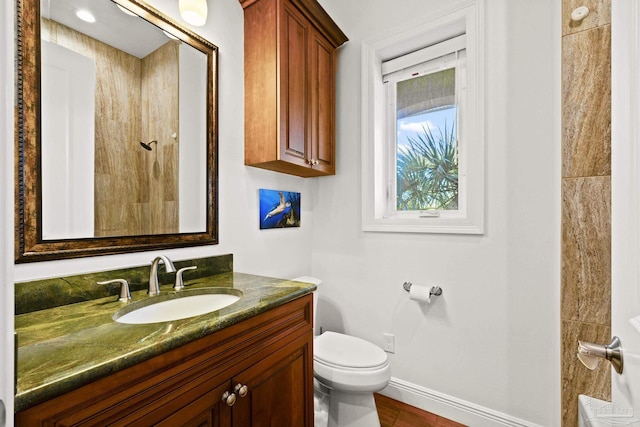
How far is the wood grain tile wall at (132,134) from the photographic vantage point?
3.55 ft

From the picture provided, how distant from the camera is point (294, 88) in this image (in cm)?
161

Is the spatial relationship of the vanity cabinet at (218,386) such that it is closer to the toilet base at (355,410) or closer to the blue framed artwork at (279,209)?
the toilet base at (355,410)

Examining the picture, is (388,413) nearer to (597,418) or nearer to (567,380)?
(567,380)

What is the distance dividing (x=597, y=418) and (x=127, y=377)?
143 centimetres

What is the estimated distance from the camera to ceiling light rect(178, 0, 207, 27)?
1.33 m

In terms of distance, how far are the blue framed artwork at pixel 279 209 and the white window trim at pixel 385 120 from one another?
49 centimetres

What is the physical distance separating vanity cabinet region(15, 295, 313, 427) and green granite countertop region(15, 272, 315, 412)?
3 centimetres

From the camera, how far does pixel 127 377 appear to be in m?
0.62

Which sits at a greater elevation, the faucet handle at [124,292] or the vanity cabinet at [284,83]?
the vanity cabinet at [284,83]

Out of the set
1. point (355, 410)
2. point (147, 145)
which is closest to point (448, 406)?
point (355, 410)

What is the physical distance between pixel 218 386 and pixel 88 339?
14.0 inches

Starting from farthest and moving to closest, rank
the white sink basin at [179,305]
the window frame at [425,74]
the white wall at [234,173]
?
the window frame at [425,74] < the white wall at [234,173] < the white sink basin at [179,305]

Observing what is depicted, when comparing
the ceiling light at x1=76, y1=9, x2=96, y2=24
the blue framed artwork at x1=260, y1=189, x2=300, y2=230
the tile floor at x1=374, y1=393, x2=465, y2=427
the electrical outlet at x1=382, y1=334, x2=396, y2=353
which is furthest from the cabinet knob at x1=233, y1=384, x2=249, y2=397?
the ceiling light at x1=76, y1=9, x2=96, y2=24

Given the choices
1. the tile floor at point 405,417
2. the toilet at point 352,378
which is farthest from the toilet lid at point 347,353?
the tile floor at point 405,417
